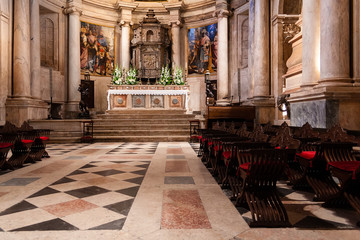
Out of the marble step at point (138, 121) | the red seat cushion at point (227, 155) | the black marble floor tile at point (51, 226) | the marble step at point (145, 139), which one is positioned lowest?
the black marble floor tile at point (51, 226)

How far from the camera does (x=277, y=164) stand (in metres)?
2.75

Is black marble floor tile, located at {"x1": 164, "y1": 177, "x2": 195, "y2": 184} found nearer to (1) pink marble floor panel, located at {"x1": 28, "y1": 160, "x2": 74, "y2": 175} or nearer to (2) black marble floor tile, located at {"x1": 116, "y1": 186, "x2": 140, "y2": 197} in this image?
(2) black marble floor tile, located at {"x1": 116, "y1": 186, "x2": 140, "y2": 197}

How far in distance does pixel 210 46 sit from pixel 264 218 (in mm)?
17648

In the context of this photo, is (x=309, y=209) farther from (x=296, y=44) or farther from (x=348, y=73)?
(x=296, y=44)

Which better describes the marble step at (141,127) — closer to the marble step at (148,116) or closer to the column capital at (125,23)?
the marble step at (148,116)

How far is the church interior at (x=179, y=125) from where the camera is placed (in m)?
2.79

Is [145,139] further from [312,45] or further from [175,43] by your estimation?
[175,43]

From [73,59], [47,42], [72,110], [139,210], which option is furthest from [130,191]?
[47,42]

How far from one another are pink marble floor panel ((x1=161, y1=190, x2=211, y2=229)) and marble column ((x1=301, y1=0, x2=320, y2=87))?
5.48 metres

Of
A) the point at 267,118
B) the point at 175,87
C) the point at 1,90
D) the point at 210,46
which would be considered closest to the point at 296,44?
the point at 267,118

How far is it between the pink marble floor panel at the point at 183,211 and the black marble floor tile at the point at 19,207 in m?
1.59

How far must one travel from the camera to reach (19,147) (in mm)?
6184

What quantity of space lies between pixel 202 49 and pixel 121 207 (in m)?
17.6

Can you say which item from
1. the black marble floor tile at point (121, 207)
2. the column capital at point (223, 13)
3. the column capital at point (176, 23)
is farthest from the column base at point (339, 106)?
the column capital at point (176, 23)
